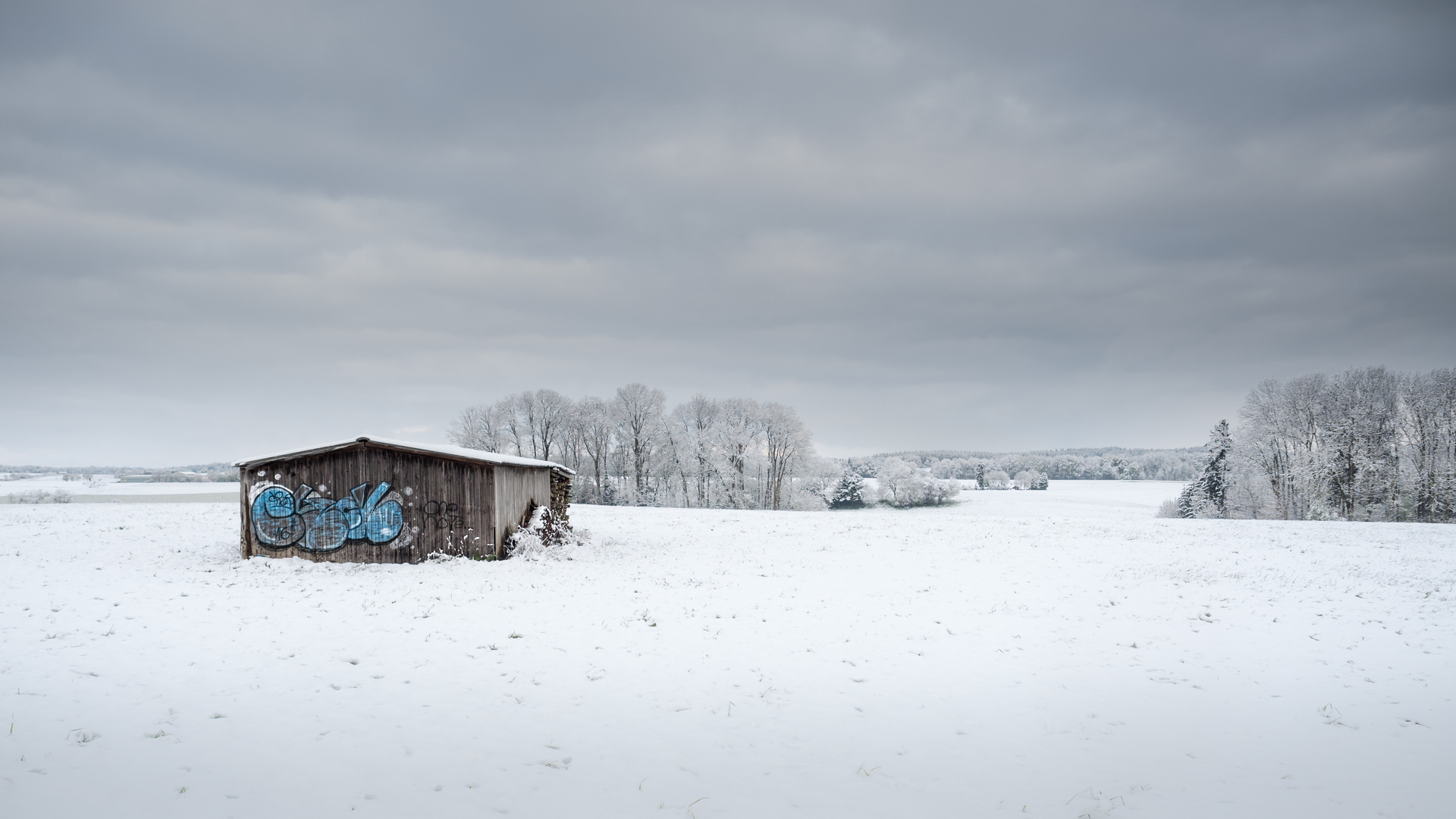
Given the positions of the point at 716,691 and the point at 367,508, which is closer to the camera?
the point at 716,691

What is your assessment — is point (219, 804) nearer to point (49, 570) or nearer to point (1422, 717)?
point (1422, 717)

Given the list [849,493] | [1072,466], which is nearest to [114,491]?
[849,493]

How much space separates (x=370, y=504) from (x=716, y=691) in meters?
14.3

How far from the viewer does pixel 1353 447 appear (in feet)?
129

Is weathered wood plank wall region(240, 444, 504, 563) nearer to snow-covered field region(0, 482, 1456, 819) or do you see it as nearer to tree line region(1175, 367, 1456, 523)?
snow-covered field region(0, 482, 1456, 819)

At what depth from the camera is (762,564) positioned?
19297 mm

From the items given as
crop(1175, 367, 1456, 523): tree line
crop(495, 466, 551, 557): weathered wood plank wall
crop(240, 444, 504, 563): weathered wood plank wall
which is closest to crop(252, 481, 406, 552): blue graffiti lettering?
crop(240, 444, 504, 563): weathered wood plank wall

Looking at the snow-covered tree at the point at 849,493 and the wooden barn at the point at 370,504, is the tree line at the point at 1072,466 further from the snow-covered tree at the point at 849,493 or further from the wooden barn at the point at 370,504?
the wooden barn at the point at 370,504

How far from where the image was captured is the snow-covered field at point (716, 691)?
623cm

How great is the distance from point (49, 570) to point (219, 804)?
16578 millimetres

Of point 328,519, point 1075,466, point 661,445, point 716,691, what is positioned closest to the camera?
point 716,691

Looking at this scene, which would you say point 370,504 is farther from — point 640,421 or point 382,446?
point 640,421

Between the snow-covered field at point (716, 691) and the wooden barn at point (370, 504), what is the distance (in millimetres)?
800

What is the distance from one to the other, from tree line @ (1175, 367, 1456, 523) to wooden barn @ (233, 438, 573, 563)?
48519mm
